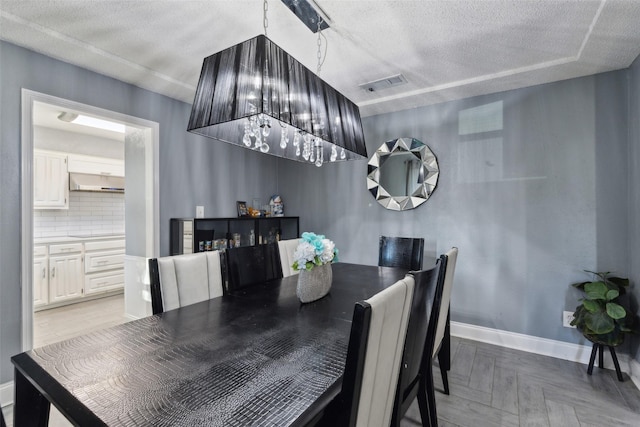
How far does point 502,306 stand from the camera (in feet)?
9.39

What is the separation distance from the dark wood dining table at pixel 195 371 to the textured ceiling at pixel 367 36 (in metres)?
1.82

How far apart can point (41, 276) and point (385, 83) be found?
481 centimetres

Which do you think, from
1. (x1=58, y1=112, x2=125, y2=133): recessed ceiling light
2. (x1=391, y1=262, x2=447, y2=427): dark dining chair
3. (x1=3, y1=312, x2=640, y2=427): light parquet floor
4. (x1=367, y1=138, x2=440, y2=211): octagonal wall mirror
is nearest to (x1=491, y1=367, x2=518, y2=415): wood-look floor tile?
(x1=3, y1=312, x2=640, y2=427): light parquet floor

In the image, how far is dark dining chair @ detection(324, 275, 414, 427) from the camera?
0.79 metres

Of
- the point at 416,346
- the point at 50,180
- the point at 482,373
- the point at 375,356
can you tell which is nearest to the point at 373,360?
the point at 375,356

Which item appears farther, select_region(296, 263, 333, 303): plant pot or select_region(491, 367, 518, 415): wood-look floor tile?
select_region(491, 367, 518, 415): wood-look floor tile

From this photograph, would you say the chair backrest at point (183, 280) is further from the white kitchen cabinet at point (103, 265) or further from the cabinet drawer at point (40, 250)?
the white kitchen cabinet at point (103, 265)

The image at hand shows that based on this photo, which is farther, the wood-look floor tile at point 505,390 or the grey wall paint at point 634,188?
the grey wall paint at point 634,188

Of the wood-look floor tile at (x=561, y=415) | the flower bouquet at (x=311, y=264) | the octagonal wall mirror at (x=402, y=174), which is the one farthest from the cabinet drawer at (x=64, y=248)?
the wood-look floor tile at (x=561, y=415)

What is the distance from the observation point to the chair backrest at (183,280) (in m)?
1.65

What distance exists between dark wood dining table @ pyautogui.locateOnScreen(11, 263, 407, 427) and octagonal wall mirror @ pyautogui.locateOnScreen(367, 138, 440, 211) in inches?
82.2

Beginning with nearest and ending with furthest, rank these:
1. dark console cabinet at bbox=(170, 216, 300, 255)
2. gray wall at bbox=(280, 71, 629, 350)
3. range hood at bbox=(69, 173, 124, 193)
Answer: gray wall at bbox=(280, 71, 629, 350) → dark console cabinet at bbox=(170, 216, 300, 255) → range hood at bbox=(69, 173, 124, 193)

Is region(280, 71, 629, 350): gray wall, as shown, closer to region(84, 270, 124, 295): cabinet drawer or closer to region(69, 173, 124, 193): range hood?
region(84, 270, 124, 295): cabinet drawer

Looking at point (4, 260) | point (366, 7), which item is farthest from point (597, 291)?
point (4, 260)
